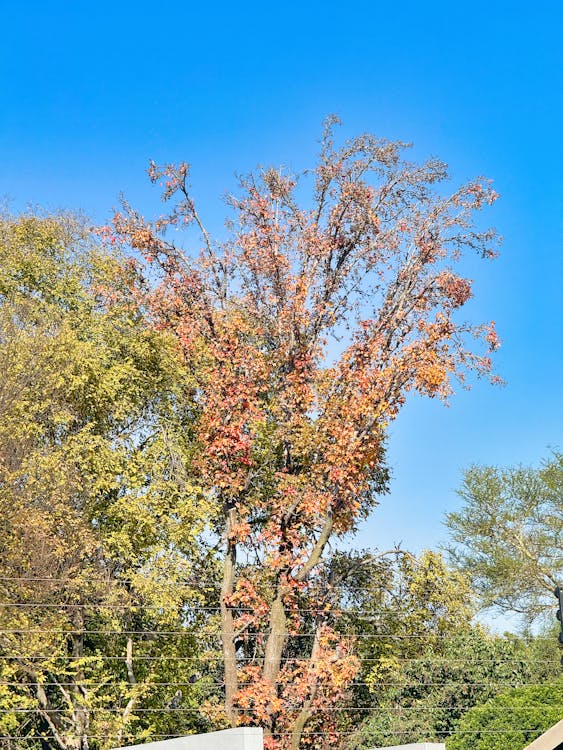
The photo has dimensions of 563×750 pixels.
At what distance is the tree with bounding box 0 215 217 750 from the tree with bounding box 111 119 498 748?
1337 millimetres

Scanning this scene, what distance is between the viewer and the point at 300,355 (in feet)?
75.0

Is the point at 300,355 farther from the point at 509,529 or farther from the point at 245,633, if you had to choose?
the point at 509,529

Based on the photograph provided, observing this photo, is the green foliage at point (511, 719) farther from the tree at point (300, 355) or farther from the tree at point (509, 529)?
the tree at point (509, 529)

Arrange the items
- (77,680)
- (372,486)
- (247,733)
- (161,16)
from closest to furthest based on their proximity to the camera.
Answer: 1. (247,733)
2. (161,16)
3. (77,680)
4. (372,486)

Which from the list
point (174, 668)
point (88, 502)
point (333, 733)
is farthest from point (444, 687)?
point (88, 502)

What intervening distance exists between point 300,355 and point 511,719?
8.81 m

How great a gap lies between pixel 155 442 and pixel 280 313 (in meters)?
4.66

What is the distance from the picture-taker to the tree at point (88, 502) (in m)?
21.5

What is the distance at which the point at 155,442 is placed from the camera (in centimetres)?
2445

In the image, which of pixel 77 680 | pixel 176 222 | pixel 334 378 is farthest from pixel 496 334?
pixel 77 680

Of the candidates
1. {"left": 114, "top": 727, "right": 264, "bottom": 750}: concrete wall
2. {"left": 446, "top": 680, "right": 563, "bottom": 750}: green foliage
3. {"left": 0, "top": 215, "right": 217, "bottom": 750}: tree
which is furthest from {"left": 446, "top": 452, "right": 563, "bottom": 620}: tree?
{"left": 114, "top": 727, "right": 264, "bottom": 750}: concrete wall

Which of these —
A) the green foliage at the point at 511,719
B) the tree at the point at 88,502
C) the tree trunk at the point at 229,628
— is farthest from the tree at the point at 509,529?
the tree trunk at the point at 229,628

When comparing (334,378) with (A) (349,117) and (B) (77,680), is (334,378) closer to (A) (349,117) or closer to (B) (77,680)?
(A) (349,117)

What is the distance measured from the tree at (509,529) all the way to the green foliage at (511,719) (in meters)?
14.3
